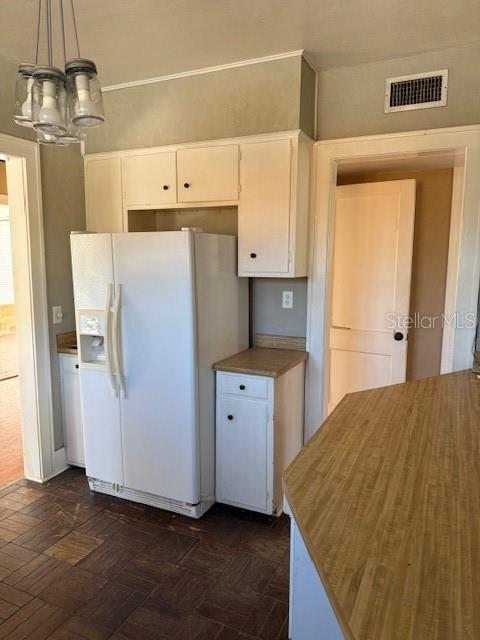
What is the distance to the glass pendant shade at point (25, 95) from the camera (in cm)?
147

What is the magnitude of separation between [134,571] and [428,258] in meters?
3.25

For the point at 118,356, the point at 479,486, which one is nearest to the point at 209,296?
the point at 118,356

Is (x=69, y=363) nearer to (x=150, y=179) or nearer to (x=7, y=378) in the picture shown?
(x=150, y=179)

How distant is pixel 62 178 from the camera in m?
3.06

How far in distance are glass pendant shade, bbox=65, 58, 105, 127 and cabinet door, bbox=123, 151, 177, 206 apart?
1.42 m

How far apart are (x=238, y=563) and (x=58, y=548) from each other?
98cm

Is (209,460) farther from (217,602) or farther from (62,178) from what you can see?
(62,178)

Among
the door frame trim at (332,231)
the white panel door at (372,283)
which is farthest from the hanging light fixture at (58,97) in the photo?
the white panel door at (372,283)

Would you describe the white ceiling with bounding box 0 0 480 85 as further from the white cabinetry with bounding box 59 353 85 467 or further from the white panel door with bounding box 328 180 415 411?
the white cabinetry with bounding box 59 353 85 467

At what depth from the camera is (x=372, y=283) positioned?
11.8 feet

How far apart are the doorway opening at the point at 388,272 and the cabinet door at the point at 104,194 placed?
170cm

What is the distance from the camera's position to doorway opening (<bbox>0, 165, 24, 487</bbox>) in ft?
11.0

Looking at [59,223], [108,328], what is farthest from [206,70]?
[108,328]

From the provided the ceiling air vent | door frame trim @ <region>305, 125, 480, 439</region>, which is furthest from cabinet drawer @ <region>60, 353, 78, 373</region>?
the ceiling air vent
